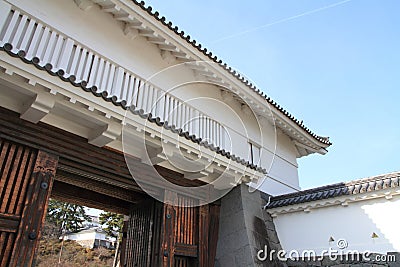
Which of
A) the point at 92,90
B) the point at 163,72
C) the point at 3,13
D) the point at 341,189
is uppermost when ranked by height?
the point at 163,72

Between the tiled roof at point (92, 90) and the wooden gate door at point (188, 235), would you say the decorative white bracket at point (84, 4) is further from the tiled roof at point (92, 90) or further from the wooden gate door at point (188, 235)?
the wooden gate door at point (188, 235)

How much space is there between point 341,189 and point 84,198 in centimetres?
426

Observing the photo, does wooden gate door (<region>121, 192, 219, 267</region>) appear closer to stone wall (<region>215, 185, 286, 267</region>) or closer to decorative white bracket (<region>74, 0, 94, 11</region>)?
stone wall (<region>215, 185, 286, 267</region>)

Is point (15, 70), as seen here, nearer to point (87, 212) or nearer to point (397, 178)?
point (397, 178)

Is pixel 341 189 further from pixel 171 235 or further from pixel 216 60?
pixel 216 60

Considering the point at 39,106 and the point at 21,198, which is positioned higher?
the point at 39,106

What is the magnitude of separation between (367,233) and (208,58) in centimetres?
384

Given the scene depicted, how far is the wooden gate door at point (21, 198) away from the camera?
269 cm

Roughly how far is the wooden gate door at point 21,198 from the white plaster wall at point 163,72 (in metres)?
1.79

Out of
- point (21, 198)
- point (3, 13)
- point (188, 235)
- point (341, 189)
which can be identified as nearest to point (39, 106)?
point (21, 198)

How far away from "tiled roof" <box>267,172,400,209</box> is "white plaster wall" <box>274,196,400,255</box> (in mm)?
208

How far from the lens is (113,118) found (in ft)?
10.2

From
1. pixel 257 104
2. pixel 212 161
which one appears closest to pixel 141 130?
pixel 212 161

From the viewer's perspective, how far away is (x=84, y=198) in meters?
4.72
